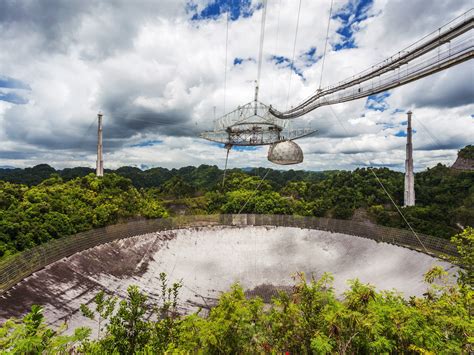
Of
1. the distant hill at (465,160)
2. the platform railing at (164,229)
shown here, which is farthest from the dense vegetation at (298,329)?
the distant hill at (465,160)

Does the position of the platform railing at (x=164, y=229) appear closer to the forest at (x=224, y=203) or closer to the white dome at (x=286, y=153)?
the forest at (x=224, y=203)

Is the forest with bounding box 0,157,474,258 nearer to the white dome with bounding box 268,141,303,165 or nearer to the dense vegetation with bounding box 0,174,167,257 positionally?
the dense vegetation with bounding box 0,174,167,257

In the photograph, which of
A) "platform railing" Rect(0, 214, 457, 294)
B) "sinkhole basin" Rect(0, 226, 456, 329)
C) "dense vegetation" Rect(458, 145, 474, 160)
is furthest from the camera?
"dense vegetation" Rect(458, 145, 474, 160)

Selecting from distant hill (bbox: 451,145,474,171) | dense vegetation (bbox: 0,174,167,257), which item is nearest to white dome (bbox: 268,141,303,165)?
dense vegetation (bbox: 0,174,167,257)

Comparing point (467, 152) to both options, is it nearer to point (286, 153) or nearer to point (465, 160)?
point (465, 160)

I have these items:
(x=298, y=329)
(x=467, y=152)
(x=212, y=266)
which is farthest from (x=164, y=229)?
(x=467, y=152)

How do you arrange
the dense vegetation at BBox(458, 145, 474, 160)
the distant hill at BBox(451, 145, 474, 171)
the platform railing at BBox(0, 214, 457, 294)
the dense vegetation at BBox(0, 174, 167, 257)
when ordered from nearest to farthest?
the platform railing at BBox(0, 214, 457, 294) < the dense vegetation at BBox(0, 174, 167, 257) < the distant hill at BBox(451, 145, 474, 171) < the dense vegetation at BBox(458, 145, 474, 160)

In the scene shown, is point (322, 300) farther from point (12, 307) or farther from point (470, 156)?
point (470, 156)
